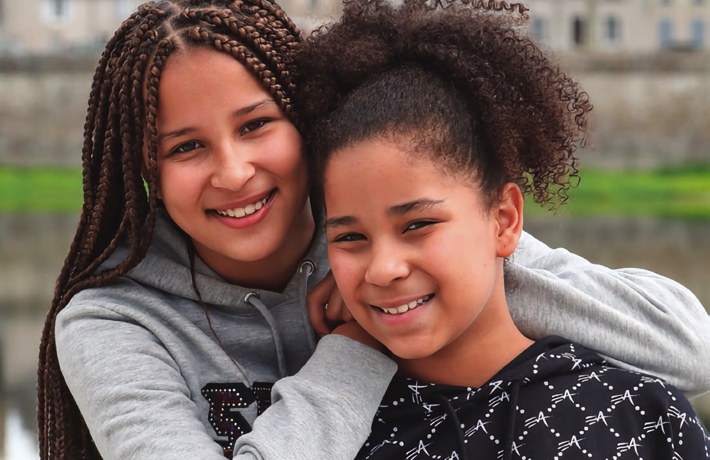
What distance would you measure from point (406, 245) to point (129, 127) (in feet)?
1.66

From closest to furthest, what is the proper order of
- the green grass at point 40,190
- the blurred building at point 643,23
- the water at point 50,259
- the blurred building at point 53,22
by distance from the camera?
the water at point 50,259, the green grass at point 40,190, the blurred building at point 53,22, the blurred building at point 643,23

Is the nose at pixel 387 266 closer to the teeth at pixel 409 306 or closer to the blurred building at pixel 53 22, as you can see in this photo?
the teeth at pixel 409 306

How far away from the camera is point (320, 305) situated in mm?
1798

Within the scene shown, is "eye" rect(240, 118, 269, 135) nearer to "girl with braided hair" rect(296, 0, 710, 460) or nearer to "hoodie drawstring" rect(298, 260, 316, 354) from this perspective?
"girl with braided hair" rect(296, 0, 710, 460)

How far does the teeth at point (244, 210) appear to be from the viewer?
174 centimetres

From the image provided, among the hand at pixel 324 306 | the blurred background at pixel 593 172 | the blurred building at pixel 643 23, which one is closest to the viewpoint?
the hand at pixel 324 306

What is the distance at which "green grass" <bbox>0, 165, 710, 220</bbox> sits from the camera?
1284 centimetres

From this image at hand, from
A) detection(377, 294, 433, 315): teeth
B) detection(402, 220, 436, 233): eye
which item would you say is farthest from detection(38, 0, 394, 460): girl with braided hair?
detection(402, 220, 436, 233): eye

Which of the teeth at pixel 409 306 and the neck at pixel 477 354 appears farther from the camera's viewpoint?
the neck at pixel 477 354

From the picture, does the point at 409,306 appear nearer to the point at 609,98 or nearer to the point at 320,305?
the point at 320,305

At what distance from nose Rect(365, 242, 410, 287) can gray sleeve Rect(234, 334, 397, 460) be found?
152 mm

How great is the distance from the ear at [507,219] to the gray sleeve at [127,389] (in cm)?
51

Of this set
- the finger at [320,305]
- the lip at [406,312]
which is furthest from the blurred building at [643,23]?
the lip at [406,312]

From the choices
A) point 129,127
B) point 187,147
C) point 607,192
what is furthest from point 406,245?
point 607,192
